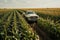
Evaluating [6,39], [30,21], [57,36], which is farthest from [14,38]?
[30,21]

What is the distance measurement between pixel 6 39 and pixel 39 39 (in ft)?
9.02

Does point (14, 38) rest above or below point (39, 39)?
above

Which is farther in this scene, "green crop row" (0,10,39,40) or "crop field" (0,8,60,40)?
"crop field" (0,8,60,40)

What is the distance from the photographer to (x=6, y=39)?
937cm

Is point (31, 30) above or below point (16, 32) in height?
below

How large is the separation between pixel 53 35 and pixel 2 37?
9.02 feet

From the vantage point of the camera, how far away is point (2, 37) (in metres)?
9.58

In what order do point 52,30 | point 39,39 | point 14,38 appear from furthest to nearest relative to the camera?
1. point 39,39
2. point 52,30
3. point 14,38

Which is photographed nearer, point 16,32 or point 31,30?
point 16,32

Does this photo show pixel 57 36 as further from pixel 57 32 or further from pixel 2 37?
pixel 2 37

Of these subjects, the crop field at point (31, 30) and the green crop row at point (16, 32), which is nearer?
the green crop row at point (16, 32)

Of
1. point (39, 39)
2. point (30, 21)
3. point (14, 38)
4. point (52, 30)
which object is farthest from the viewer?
point (30, 21)

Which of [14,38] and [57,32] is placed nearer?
[14,38]

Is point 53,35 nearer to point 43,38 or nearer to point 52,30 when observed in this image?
point 52,30
